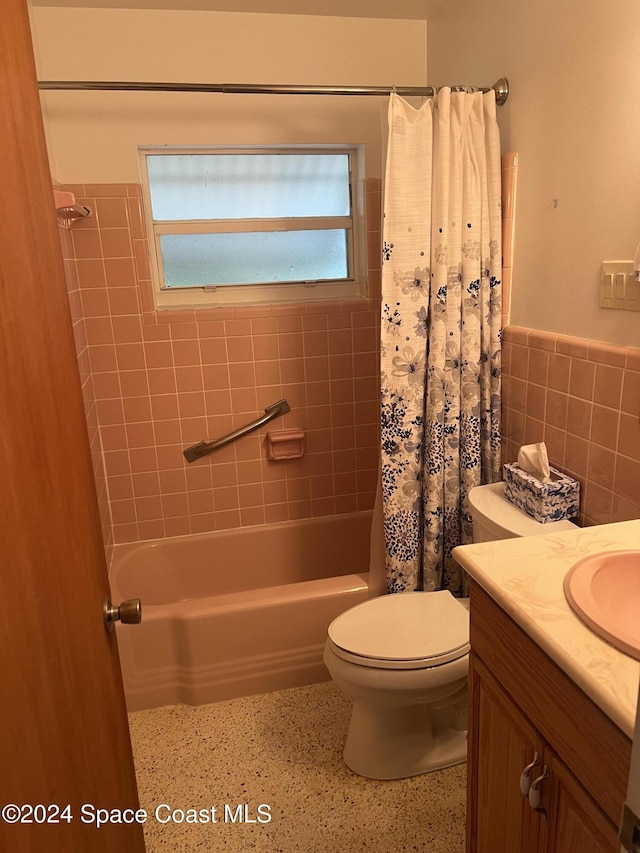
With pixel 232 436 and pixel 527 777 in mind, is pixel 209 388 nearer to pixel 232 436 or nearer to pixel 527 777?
pixel 232 436

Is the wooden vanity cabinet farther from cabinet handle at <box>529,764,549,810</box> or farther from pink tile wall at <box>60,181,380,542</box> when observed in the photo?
pink tile wall at <box>60,181,380,542</box>

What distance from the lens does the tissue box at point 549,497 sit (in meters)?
1.62

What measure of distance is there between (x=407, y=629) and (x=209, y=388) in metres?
1.31

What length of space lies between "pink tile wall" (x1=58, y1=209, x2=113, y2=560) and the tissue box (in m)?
1.46

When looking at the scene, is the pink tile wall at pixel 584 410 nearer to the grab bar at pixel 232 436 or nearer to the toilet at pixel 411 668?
the toilet at pixel 411 668

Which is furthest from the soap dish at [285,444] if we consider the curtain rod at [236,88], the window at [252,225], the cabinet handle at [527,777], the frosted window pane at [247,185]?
the cabinet handle at [527,777]

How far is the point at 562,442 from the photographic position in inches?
68.3

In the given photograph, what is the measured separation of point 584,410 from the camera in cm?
163

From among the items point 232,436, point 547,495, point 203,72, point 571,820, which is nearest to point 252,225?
point 203,72

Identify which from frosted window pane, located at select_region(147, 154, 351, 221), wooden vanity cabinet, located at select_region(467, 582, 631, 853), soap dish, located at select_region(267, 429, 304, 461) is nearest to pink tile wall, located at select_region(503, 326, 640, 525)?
wooden vanity cabinet, located at select_region(467, 582, 631, 853)

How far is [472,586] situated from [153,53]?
86.2 inches

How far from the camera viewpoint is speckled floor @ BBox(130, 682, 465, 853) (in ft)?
5.16

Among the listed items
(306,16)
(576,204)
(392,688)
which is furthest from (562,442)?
(306,16)

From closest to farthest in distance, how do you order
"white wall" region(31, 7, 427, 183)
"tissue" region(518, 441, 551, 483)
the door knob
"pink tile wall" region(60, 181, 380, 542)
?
the door knob
"tissue" region(518, 441, 551, 483)
"white wall" region(31, 7, 427, 183)
"pink tile wall" region(60, 181, 380, 542)
